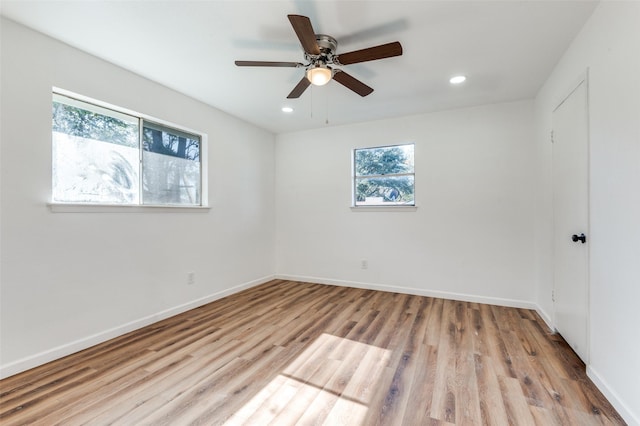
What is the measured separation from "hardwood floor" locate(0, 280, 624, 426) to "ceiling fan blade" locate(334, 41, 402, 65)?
228cm

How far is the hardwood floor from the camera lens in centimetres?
165

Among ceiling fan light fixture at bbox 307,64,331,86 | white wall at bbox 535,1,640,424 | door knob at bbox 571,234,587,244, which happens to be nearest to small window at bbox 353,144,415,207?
door knob at bbox 571,234,587,244

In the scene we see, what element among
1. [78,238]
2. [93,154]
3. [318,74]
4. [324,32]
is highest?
[324,32]

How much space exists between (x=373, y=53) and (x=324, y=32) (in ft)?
1.48

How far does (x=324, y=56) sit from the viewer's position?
219 cm

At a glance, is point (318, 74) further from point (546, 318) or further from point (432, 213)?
point (546, 318)

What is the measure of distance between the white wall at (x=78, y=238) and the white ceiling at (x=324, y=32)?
0.73 ft

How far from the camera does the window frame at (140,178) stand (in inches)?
92.9

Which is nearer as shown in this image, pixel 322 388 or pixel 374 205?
pixel 322 388

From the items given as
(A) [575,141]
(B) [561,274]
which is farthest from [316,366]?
(A) [575,141]

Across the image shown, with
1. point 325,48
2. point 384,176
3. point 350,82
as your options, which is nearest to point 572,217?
point 350,82

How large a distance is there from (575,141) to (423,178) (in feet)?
5.94

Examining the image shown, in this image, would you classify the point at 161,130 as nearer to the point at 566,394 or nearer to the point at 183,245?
the point at 183,245

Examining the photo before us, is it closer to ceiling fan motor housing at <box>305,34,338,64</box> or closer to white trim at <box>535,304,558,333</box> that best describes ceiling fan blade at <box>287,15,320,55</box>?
ceiling fan motor housing at <box>305,34,338,64</box>
